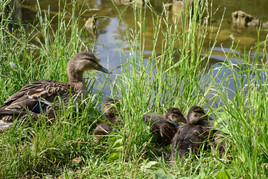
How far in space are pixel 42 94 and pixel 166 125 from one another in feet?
4.03

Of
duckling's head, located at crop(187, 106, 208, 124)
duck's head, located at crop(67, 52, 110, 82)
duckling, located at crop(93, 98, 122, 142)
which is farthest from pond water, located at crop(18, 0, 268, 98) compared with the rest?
duckling's head, located at crop(187, 106, 208, 124)

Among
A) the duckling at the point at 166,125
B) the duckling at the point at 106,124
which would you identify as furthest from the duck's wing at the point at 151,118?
the duckling at the point at 106,124

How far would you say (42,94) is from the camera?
4090 millimetres

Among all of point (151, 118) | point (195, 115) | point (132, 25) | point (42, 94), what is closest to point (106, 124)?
point (151, 118)

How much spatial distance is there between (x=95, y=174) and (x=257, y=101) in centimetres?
133

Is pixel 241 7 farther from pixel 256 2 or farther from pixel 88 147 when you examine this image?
pixel 88 147

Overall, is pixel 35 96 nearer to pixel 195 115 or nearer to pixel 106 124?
pixel 106 124

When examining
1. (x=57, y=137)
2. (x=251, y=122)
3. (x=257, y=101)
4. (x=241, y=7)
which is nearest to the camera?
(x=251, y=122)

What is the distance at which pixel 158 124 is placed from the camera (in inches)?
153

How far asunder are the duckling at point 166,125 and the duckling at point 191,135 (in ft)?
0.58

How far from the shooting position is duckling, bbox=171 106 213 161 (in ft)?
11.5

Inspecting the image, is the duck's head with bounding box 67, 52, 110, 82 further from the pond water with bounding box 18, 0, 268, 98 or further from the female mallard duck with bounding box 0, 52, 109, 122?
the pond water with bounding box 18, 0, 268, 98

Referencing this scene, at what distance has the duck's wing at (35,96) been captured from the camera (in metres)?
3.97

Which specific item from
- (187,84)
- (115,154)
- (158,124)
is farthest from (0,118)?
(187,84)
